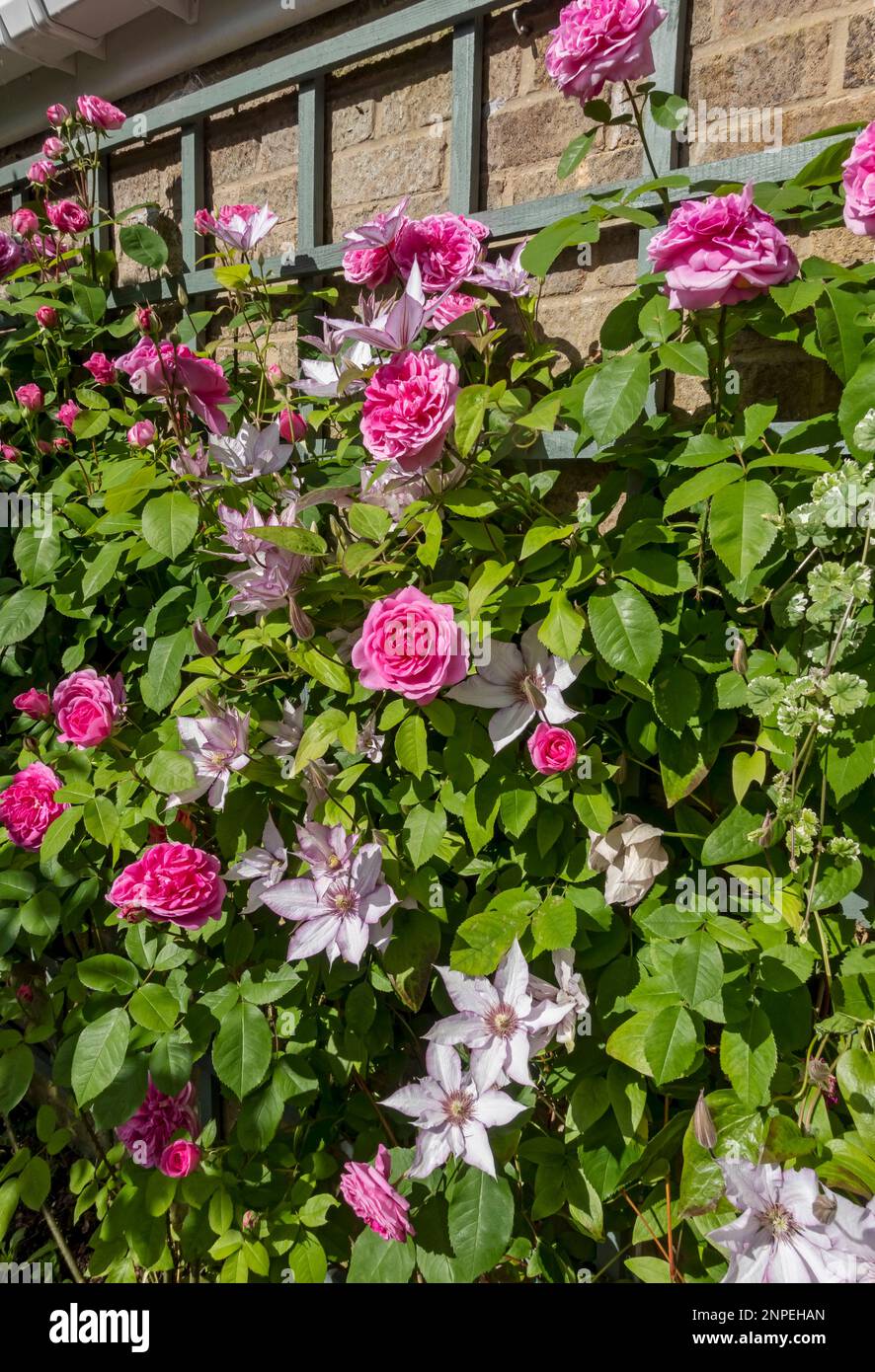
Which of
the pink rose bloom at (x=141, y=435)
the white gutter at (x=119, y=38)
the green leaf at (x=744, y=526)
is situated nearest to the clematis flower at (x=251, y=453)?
the pink rose bloom at (x=141, y=435)

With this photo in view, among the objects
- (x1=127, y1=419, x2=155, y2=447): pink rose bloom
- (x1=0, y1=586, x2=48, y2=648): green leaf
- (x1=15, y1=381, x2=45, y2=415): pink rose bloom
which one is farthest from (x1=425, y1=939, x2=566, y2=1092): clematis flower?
(x1=15, y1=381, x2=45, y2=415): pink rose bloom

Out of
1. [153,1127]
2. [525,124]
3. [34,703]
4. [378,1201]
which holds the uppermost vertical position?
[525,124]

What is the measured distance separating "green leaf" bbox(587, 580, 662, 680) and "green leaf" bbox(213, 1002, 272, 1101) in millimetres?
687

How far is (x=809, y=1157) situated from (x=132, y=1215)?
1015 millimetres

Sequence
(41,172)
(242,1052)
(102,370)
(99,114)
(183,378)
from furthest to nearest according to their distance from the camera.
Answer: (41,172) < (99,114) < (102,370) < (183,378) < (242,1052)

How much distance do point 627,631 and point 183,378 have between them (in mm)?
781

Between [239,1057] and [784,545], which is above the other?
[784,545]

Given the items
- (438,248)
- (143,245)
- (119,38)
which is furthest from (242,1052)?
(119,38)

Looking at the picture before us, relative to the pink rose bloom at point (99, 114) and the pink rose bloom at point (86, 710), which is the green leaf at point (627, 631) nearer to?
the pink rose bloom at point (86, 710)

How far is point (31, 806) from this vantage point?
1479 millimetres

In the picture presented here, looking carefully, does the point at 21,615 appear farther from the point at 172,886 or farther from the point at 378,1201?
the point at 378,1201

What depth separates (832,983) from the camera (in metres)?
1.04

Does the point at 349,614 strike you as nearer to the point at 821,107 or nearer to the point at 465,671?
the point at 465,671

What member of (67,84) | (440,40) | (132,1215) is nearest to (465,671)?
(132,1215)
